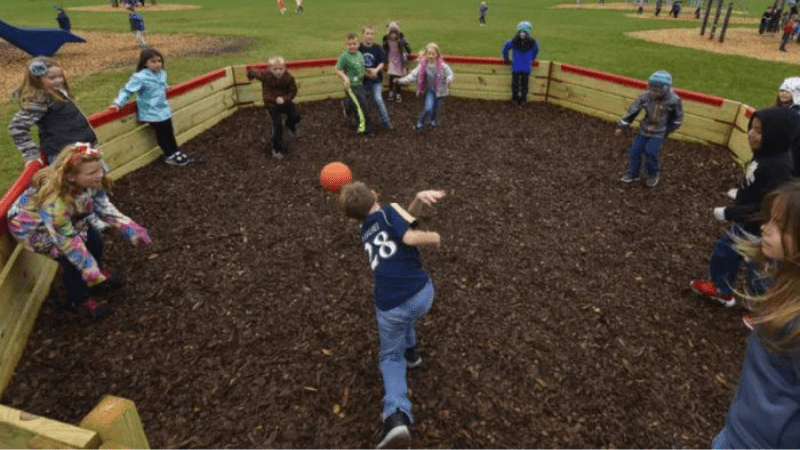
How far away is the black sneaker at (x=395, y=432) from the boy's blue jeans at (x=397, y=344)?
0.13ft

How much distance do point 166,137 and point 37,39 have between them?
11008 millimetres

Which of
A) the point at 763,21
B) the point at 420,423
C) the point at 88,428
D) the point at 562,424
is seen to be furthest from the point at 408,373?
the point at 763,21

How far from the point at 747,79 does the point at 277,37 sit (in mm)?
16560

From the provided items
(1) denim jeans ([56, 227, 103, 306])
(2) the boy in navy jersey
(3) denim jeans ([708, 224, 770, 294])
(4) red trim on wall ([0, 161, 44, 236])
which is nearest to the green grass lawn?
(4) red trim on wall ([0, 161, 44, 236])

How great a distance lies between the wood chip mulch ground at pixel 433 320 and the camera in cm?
361

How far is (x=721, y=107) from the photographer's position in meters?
8.02


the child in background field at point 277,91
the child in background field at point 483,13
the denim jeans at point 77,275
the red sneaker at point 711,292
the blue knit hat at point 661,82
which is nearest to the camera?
the denim jeans at point 77,275

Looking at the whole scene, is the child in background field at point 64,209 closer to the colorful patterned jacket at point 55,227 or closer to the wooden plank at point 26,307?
the colorful patterned jacket at point 55,227

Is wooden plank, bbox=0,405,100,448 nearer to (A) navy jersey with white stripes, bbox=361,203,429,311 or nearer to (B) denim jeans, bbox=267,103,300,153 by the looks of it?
(A) navy jersey with white stripes, bbox=361,203,429,311

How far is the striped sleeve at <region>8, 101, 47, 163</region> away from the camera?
16.9 feet

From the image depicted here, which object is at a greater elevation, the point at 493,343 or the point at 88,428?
the point at 88,428

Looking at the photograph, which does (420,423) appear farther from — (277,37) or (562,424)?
(277,37)

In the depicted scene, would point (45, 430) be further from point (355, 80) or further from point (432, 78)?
point (432, 78)

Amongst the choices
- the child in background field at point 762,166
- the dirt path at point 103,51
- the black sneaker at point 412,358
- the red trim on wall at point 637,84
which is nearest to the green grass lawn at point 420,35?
the dirt path at point 103,51
